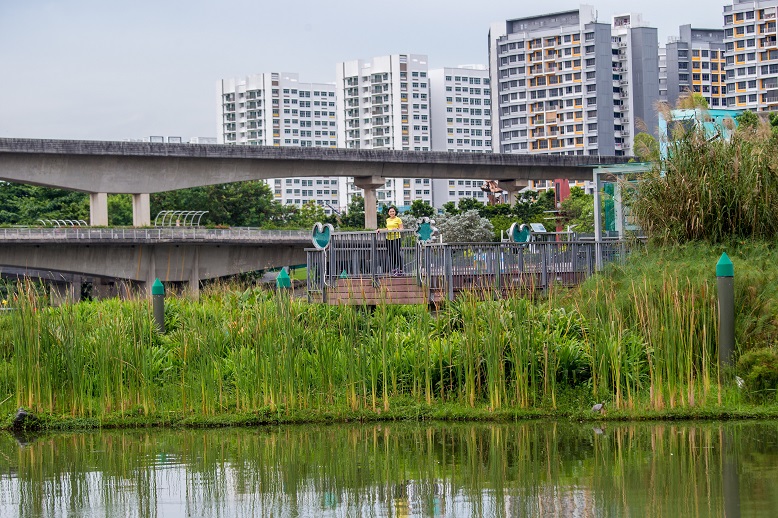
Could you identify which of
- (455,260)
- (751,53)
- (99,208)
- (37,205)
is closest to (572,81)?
(751,53)

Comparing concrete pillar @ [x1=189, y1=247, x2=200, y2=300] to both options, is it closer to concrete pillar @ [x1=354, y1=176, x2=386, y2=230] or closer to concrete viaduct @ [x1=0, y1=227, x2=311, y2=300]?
concrete viaduct @ [x1=0, y1=227, x2=311, y2=300]

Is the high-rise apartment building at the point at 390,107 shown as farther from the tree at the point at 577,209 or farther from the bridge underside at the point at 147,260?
the bridge underside at the point at 147,260

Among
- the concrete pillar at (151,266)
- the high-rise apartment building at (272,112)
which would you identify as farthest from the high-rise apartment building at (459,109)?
the concrete pillar at (151,266)

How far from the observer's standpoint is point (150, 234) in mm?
43219

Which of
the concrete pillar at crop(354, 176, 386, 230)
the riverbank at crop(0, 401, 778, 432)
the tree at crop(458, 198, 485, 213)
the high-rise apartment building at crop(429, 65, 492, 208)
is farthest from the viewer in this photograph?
the high-rise apartment building at crop(429, 65, 492, 208)

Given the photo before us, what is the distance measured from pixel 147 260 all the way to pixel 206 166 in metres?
6.03

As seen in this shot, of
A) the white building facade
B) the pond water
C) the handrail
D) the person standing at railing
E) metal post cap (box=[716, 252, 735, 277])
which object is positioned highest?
the white building facade

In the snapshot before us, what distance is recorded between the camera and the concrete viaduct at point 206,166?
4462 centimetres

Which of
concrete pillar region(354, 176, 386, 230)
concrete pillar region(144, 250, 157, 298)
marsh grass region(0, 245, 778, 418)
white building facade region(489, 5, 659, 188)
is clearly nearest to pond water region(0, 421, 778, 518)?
marsh grass region(0, 245, 778, 418)

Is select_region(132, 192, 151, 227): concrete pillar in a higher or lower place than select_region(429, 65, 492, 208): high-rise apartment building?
lower

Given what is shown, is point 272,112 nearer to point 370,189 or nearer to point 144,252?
point 370,189

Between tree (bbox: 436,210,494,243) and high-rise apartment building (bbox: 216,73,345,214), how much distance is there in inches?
4481

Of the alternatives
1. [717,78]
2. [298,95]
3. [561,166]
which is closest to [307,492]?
[561,166]

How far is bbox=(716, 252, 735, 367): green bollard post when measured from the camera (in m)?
11.2
